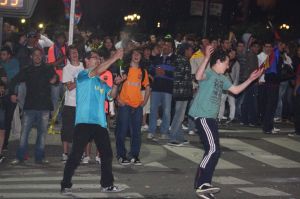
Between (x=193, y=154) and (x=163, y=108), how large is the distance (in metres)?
1.77

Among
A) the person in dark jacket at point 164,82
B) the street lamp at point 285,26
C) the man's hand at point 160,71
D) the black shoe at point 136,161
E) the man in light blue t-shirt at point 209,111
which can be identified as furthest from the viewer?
the street lamp at point 285,26

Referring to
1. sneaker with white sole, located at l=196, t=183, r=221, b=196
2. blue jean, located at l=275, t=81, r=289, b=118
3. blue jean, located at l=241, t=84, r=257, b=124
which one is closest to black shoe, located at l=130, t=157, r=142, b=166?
sneaker with white sole, located at l=196, t=183, r=221, b=196

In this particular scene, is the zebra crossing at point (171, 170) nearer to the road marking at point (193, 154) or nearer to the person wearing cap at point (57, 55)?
the road marking at point (193, 154)

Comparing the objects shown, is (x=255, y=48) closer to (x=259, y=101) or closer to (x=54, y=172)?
(x=259, y=101)

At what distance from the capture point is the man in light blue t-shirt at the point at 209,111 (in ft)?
32.2

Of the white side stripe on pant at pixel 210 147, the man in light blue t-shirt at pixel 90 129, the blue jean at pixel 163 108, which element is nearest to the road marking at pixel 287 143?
the blue jean at pixel 163 108

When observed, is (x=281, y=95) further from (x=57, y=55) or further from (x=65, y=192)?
(x=65, y=192)

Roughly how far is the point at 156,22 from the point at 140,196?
135ft

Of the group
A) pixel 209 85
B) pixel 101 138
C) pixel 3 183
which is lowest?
pixel 3 183

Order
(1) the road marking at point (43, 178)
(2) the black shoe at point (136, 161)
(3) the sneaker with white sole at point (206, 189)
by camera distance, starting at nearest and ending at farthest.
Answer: (3) the sneaker with white sole at point (206, 189) → (1) the road marking at point (43, 178) → (2) the black shoe at point (136, 161)

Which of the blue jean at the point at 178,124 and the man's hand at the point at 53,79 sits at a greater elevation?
the man's hand at the point at 53,79

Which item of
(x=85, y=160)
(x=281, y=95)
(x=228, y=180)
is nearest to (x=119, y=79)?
(x=85, y=160)

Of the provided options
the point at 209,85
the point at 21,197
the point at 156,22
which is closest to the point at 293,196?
the point at 209,85

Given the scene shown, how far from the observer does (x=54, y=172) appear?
37.9ft
